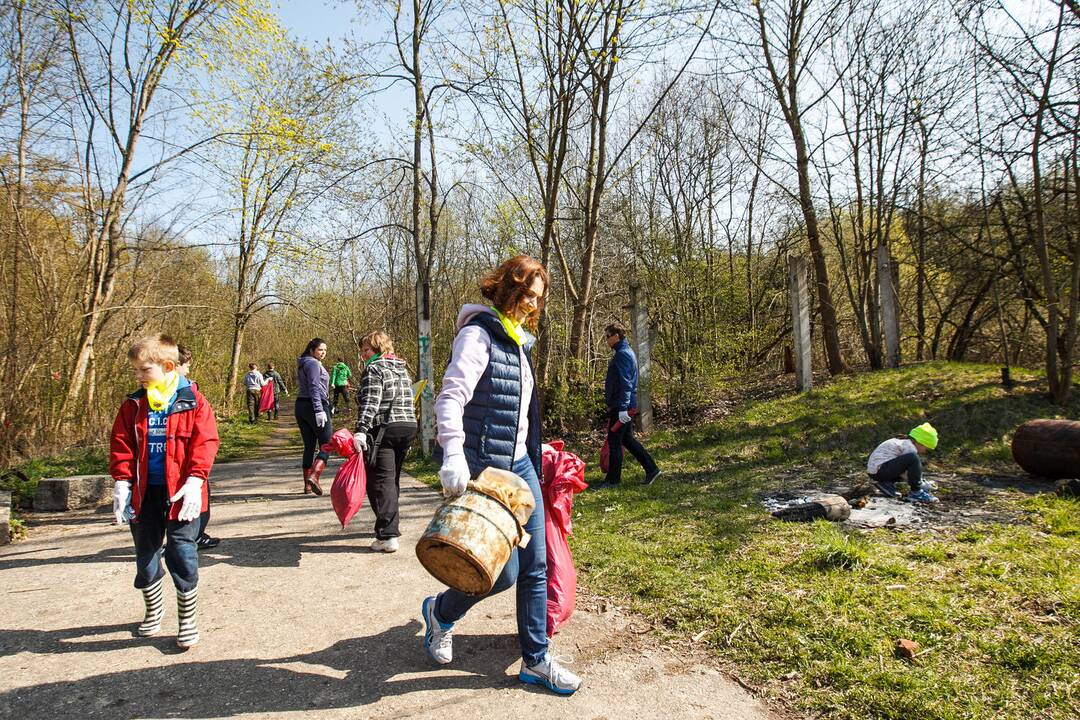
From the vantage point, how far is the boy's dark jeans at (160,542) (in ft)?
11.0

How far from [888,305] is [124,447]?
1156cm

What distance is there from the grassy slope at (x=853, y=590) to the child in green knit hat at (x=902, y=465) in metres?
0.30

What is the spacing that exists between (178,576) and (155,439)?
75cm

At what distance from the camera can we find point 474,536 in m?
2.43

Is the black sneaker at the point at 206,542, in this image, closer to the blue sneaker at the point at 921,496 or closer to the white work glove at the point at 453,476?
the white work glove at the point at 453,476

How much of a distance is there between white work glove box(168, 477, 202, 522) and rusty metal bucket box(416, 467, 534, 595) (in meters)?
1.59

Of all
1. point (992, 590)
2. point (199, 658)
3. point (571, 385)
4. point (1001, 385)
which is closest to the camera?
point (199, 658)

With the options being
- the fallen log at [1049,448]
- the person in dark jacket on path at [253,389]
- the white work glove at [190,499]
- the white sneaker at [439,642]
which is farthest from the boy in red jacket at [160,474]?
the person in dark jacket on path at [253,389]

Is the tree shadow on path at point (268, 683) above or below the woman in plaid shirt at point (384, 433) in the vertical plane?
below

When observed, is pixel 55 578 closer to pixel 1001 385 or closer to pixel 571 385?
pixel 571 385

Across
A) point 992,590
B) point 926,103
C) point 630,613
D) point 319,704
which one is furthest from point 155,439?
point 926,103

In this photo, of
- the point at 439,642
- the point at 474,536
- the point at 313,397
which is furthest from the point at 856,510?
the point at 313,397

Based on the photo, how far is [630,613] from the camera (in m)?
3.79

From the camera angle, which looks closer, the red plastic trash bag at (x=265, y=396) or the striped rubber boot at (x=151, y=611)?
the striped rubber boot at (x=151, y=611)
